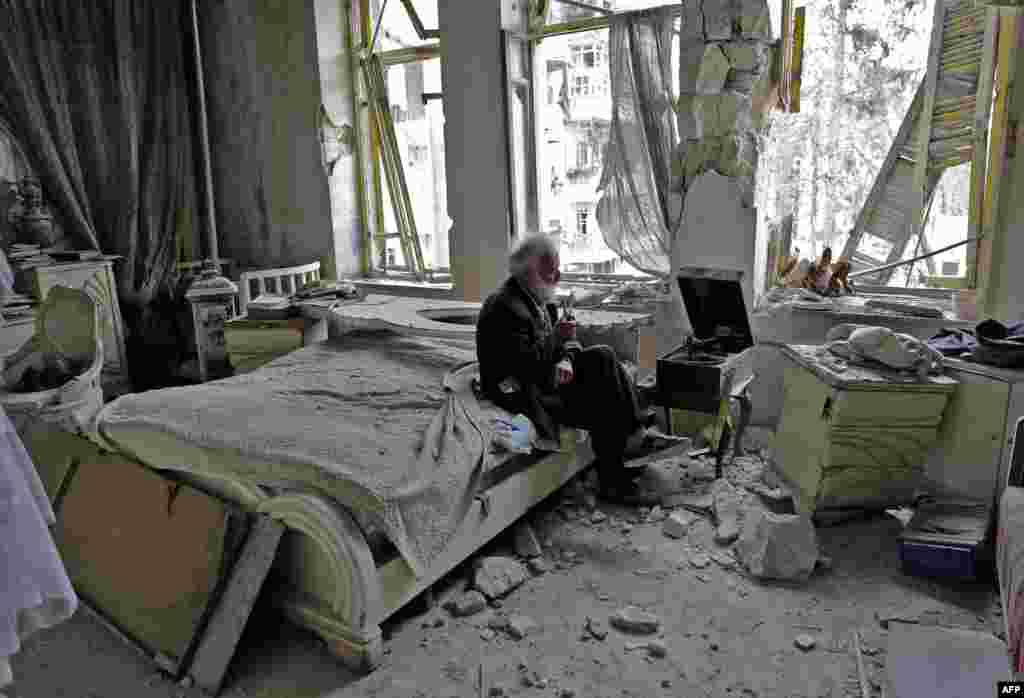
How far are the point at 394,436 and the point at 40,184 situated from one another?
4.75 m

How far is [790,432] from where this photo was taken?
11.7 ft

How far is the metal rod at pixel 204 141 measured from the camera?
6.34 metres

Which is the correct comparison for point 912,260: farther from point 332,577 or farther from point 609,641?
point 332,577

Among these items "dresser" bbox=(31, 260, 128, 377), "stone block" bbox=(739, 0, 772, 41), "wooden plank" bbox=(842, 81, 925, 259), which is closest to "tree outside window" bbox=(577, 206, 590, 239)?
"stone block" bbox=(739, 0, 772, 41)

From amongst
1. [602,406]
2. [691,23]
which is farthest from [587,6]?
[602,406]

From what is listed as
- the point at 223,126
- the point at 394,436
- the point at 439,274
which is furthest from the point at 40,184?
the point at 394,436

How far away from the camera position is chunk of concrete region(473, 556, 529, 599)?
2.84m

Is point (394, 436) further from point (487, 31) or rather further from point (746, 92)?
point (487, 31)

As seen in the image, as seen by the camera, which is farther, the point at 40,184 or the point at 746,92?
the point at 40,184

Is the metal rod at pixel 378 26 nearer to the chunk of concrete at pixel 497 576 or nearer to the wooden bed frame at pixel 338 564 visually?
the wooden bed frame at pixel 338 564

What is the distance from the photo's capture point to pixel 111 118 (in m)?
6.24

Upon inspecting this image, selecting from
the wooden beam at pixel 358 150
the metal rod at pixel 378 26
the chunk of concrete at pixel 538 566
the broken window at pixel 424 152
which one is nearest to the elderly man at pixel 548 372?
the chunk of concrete at pixel 538 566

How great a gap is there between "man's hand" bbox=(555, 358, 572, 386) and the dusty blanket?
1.61ft

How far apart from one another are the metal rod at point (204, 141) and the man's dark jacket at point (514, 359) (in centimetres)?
392
